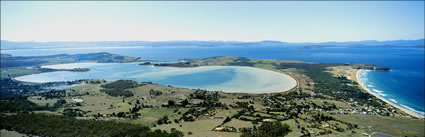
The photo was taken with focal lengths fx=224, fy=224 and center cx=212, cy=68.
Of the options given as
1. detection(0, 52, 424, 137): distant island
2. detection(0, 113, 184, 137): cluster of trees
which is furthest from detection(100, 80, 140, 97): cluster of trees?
detection(0, 113, 184, 137): cluster of trees

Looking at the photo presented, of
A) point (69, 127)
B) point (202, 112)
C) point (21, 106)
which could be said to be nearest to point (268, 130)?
point (202, 112)

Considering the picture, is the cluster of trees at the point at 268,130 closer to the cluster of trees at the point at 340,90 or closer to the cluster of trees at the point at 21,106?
the cluster of trees at the point at 340,90

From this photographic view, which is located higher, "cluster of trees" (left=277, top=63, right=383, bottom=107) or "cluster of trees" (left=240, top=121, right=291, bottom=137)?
"cluster of trees" (left=277, top=63, right=383, bottom=107)

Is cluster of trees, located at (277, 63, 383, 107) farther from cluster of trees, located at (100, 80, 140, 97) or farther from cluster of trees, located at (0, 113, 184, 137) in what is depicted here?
cluster of trees, located at (100, 80, 140, 97)

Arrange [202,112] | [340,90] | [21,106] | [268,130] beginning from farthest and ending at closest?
[340,90], [21,106], [202,112], [268,130]

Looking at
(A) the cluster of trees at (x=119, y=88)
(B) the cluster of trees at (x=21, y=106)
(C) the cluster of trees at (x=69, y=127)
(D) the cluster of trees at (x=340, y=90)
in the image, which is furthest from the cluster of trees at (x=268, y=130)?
(B) the cluster of trees at (x=21, y=106)

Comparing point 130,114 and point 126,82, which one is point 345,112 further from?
point 126,82

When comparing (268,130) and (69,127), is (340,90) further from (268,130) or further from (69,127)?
(69,127)
